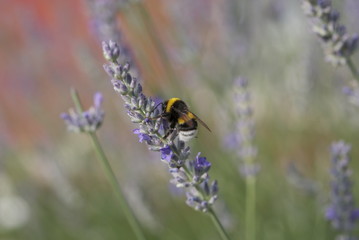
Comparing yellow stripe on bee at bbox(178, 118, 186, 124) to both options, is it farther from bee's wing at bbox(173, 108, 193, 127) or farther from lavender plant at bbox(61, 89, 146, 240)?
lavender plant at bbox(61, 89, 146, 240)

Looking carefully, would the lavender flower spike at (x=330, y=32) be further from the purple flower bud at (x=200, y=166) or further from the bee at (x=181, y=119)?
the purple flower bud at (x=200, y=166)

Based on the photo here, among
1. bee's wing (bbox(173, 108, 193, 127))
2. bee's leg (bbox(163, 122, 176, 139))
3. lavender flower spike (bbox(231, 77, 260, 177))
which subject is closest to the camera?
bee's leg (bbox(163, 122, 176, 139))

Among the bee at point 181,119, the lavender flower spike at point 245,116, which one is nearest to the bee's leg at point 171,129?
the bee at point 181,119

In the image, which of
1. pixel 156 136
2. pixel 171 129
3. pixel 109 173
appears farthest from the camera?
pixel 109 173

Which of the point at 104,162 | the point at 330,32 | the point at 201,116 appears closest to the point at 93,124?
the point at 104,162

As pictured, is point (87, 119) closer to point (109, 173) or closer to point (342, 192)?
point (109, 173)

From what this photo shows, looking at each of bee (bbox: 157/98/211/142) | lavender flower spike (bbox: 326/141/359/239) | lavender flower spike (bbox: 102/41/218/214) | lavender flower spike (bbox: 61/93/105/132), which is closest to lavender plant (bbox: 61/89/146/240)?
lavender flower spike (bbox: 61/93/105/132)
